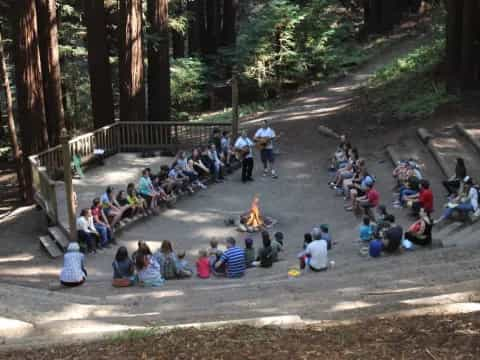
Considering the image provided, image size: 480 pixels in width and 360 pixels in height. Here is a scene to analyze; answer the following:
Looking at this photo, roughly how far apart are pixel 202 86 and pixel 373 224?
2327 centimetres

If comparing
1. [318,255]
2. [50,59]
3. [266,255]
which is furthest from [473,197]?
[50,59]

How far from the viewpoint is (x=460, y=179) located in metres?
14.9

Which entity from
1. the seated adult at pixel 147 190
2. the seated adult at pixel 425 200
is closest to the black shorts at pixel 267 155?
the seated adult at pixel 147 190

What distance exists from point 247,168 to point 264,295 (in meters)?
9.98

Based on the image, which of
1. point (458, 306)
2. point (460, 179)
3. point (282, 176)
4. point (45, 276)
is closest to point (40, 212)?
point (45, 276)

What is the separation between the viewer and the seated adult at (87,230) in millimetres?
14102

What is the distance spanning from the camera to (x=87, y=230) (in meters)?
14.2

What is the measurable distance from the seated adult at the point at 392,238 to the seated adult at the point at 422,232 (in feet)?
0.95

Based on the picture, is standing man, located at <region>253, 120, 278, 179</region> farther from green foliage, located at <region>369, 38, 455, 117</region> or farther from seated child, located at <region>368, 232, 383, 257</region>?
seated child, located at <region>368, 232, 383, 257</region>

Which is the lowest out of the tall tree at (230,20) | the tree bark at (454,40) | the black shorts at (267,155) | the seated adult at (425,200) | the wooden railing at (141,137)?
the seated adult at (425,200)

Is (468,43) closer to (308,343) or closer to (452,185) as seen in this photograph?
(452,185)

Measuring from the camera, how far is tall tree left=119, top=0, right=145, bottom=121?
883 inches

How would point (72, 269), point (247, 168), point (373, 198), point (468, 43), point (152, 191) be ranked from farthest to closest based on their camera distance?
point (468, 43), point (247, 168), point (152, 191), point (373, 198), point (72, 269)

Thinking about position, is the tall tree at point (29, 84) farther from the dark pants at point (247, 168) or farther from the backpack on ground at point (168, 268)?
the backpack on ground at point (168, 268)
